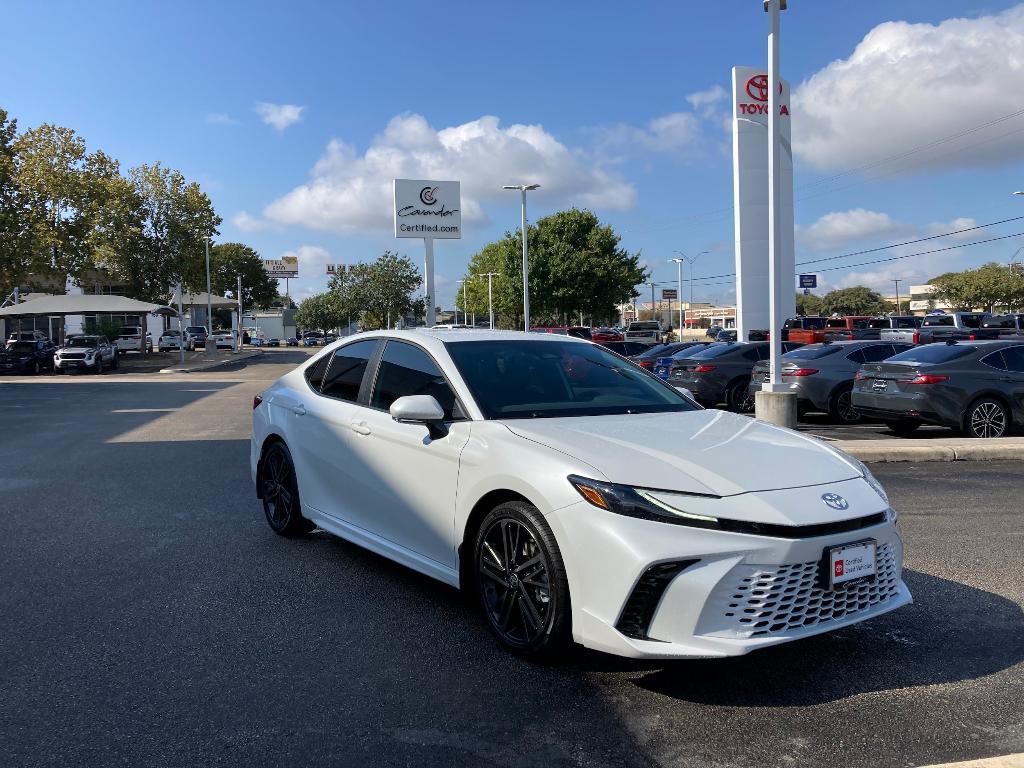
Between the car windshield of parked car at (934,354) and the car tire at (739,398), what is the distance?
4.79m

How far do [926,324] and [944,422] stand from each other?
26977 millimetres

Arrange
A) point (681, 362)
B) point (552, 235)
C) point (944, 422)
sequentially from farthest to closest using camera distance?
point (552, 235) < point (681, 362) < point (944, 422)

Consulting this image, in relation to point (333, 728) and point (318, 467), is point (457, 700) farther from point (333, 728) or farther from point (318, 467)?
point (318, 467)

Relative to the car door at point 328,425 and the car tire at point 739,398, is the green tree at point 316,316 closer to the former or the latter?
the car tire at point 739,398

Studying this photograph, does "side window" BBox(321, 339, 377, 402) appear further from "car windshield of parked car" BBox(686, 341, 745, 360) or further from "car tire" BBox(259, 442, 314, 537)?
"car windshield of parked car" BBox(686, 341, 745, 360)

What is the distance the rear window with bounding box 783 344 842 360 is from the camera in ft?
51.0

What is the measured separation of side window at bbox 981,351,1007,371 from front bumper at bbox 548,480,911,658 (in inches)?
402

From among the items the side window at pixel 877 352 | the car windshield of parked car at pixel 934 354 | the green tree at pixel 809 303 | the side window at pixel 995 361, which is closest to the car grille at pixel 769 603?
the car windshield of parked car at pixel 934 354

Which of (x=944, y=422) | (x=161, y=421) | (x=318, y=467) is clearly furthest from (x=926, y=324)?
(x=318, y=467)

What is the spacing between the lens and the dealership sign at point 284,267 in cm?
16338

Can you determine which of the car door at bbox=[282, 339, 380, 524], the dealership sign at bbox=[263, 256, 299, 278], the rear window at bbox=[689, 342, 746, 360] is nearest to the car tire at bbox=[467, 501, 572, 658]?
the car door at bbox=[282, 339, 380, 524]

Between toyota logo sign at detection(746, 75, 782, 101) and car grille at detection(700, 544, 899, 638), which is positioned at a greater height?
toyota logo sign at detection(746, 75, 782, 101)

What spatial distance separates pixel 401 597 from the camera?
5145 millimetres

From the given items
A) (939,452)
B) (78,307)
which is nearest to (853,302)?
(78,307)
